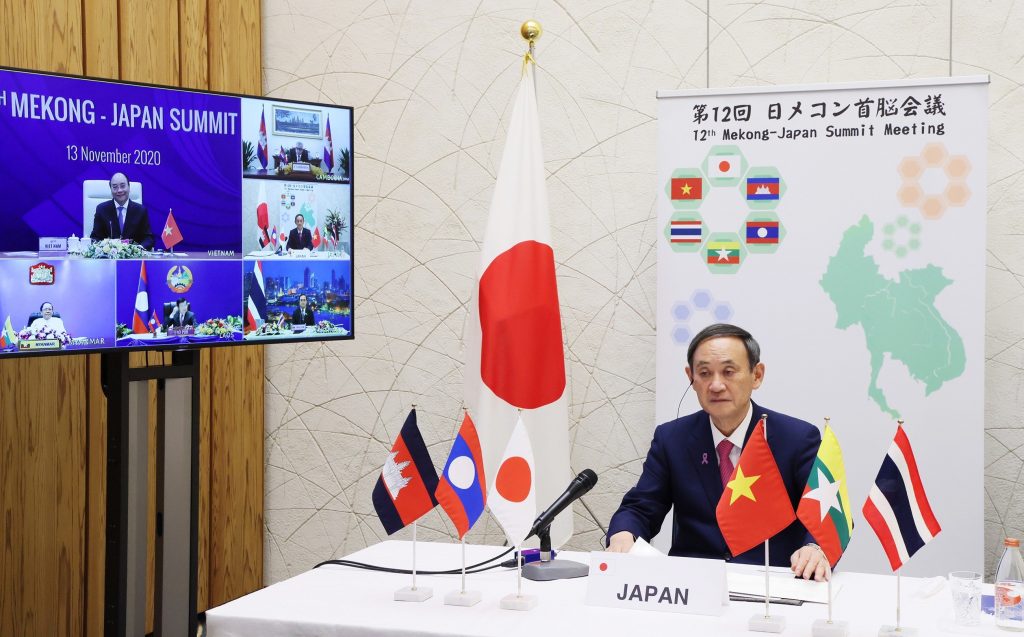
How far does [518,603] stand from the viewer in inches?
85.1

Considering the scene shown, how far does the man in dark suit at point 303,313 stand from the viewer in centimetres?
294

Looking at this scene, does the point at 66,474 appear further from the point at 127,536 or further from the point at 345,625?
the point at 345,625

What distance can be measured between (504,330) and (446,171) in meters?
0.93

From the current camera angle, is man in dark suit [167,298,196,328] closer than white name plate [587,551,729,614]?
No

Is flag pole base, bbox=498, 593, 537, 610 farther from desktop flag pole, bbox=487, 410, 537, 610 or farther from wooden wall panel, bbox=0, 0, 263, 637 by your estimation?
wooden wall panel, bbox=0, 0, 263, 637

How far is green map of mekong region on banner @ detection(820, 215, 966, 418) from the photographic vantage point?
3.28 metres

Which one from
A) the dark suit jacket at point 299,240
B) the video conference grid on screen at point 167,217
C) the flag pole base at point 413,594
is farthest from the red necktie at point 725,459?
the dark suit jacket at point 299,240

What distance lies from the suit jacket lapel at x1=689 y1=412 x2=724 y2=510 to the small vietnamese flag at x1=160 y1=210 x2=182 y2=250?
1445 millimetres

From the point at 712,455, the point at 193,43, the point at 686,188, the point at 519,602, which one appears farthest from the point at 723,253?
the point at 193,43

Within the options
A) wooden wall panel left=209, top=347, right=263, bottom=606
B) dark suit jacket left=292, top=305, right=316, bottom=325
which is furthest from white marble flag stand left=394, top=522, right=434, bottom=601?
wooden wall panel left=209, top=347, right=263, bottom=606

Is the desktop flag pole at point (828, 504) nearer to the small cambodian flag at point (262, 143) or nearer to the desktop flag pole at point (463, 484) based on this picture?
the desktop flag pole at point (463, 484)

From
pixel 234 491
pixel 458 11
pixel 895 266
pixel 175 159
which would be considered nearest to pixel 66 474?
pixel 234 491

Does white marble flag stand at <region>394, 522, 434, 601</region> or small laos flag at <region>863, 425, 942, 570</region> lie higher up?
small laos flag at <region>863, 425, 942, 570</region>

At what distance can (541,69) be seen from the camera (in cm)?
409
